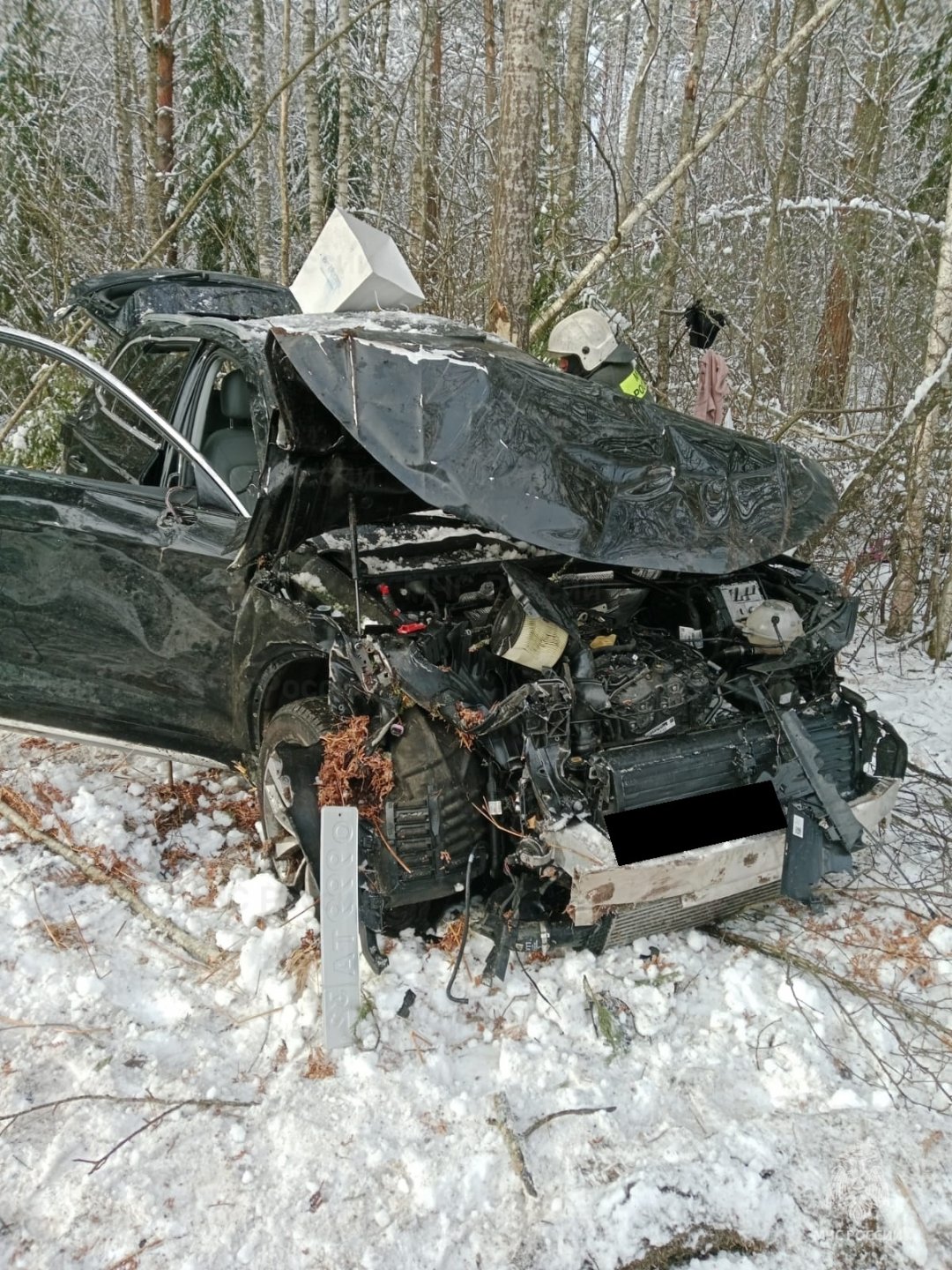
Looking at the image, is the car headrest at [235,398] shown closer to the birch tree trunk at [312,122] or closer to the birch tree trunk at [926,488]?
the birch tree trunk at [926,488]

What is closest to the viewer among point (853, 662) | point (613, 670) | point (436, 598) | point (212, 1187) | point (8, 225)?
point (212, 1187)

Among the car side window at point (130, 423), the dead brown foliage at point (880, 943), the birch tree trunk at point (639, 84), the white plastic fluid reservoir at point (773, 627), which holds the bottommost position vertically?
the dead brown foliage at point (880, 943)

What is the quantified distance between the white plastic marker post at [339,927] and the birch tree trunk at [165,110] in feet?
32.4

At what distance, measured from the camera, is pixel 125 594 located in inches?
140

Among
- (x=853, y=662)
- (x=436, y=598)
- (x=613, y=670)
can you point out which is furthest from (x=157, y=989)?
(x=853, y=662)

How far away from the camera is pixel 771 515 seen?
3184mm

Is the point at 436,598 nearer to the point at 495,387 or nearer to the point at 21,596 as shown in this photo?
the point at 495,387

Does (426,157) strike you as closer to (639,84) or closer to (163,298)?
(639,84)

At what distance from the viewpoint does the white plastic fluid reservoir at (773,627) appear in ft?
10.9

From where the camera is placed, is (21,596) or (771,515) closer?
(771,515)

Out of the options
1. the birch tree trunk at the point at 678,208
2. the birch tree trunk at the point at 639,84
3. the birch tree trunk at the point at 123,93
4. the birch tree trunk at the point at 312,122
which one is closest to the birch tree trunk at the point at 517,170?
the birch tree trunk at the point at 639,84

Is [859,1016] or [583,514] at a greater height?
[583,514]

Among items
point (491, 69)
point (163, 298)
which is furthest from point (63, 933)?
point (491, 69)

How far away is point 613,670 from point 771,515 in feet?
2.72
